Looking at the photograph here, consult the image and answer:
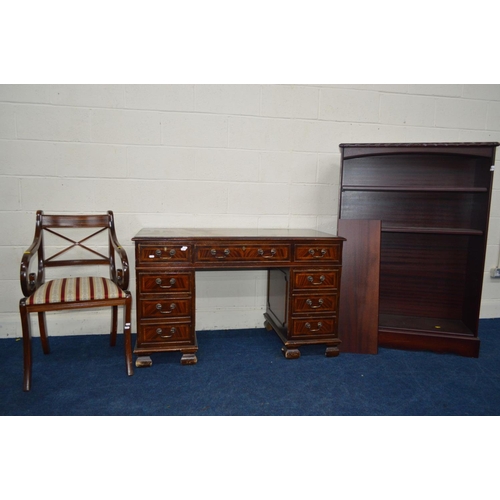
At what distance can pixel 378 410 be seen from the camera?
196 centimetres

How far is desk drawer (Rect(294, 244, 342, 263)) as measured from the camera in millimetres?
2502

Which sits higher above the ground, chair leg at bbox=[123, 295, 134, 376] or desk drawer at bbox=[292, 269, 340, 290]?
desk drawer at bbox=[292, 269, 340, 290]

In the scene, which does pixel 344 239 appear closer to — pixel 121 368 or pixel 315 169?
pixel 315 169

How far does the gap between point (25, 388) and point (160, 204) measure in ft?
4.75

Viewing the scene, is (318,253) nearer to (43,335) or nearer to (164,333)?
(164,333)

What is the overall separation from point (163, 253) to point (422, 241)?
202 cm

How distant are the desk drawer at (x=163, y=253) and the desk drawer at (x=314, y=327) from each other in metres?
0.84

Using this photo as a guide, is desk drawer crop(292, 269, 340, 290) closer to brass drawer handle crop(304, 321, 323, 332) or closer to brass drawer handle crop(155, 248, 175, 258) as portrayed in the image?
brass drawer handle crop(304, 321, 323, 332)

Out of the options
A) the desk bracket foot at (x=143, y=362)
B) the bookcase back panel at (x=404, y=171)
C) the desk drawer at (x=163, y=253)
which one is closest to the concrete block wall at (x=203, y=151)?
the bookcase back panel at (x=404, y=171)

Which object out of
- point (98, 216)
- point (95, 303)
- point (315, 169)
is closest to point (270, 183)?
point (315, 169)

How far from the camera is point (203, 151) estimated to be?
2879 millimetres

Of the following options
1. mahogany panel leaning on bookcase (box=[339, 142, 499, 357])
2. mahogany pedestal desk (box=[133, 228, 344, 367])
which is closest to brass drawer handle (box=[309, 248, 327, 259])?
mahogany pedestal desk (box=[133, 228, 344, 367])

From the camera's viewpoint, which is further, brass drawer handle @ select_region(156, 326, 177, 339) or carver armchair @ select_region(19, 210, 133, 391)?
brass drawer handle @ select_region(156, 326, 177, 339)

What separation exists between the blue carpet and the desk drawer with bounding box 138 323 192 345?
164 mm
